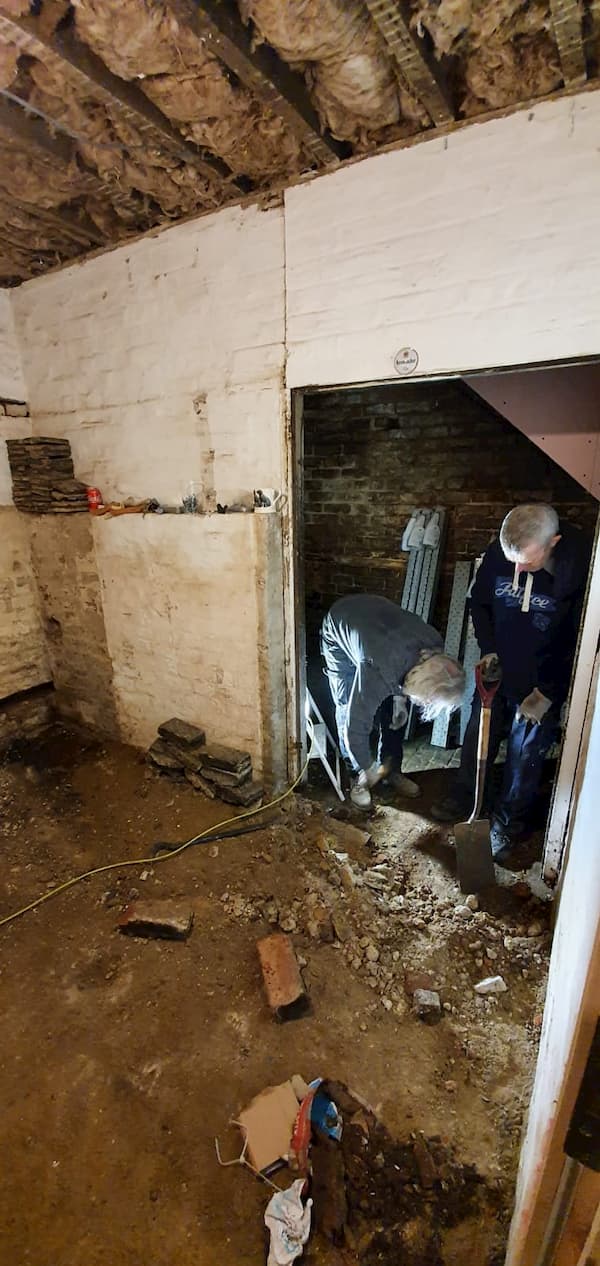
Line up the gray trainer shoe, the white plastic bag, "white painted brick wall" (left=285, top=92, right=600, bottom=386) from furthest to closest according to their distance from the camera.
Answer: the gray trainer shoe, "white painted brick wall" (left=285, top=92, right=600, bottom=386), the white plastic bag

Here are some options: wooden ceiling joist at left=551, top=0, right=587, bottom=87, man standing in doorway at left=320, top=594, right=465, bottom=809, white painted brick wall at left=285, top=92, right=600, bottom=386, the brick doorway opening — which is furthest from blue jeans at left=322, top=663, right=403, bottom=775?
wooden ceiling joist at left=551, top=0, right=587, bottom=87

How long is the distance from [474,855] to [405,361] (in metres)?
2.25

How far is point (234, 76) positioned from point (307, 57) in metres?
0.32

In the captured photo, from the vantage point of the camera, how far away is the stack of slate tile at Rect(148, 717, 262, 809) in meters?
3.04

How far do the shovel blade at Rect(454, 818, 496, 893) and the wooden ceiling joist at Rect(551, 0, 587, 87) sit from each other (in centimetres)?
279

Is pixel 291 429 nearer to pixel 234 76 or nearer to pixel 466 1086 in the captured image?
pixel 234 76

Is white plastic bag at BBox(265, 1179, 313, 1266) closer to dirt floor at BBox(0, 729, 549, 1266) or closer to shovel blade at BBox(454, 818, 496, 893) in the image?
dirt floor at BBox(0, 729, 549, 1266)

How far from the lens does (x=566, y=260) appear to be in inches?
71.3

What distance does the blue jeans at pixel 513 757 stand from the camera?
8.78ft

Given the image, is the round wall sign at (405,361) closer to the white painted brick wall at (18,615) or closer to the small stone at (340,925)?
the small stone at (340,925)

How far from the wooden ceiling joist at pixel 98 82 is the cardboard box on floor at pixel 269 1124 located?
3315 mm

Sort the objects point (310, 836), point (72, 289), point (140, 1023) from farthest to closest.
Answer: point (72, 289), point (310, 836), point (140, 1023)

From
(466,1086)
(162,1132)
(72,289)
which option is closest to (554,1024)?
(466,1086)

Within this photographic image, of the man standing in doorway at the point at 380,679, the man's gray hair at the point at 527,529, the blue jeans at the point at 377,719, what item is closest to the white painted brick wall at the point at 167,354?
the man standing in doorway at the point at 380,679
